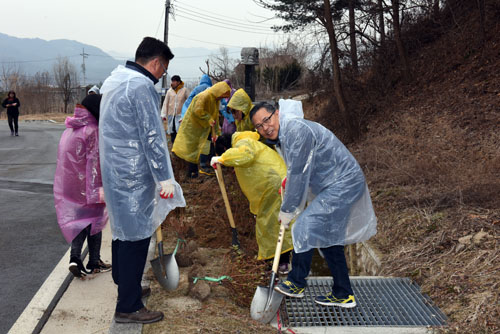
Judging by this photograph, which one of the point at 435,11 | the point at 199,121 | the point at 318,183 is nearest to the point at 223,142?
the point at 199,121

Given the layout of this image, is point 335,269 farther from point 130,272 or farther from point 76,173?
point 76,173

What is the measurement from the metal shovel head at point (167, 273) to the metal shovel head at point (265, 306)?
701 millimetres

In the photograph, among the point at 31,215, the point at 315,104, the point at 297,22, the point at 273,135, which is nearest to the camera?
the point at 273,135

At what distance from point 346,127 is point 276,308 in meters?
7.81

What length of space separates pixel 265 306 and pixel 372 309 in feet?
2.77

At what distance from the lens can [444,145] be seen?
7.69 m

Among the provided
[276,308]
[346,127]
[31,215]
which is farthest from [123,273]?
[346,127]

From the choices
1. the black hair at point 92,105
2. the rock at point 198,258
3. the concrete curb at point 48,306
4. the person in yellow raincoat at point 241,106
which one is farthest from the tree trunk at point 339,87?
the black hair at point 92,105

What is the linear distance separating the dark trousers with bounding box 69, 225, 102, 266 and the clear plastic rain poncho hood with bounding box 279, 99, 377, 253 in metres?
1.83

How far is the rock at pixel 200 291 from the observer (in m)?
3.52

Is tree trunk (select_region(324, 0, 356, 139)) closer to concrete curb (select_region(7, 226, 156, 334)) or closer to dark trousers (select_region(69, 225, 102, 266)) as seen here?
concrete curb (select_region(7, 226, 156, 334))

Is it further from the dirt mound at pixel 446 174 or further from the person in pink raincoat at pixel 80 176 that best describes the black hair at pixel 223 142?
the person in pink raincoat at pixel 80 176

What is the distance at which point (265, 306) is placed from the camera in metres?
3.21

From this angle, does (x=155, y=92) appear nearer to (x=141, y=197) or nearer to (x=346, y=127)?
(x=141, y=197)
